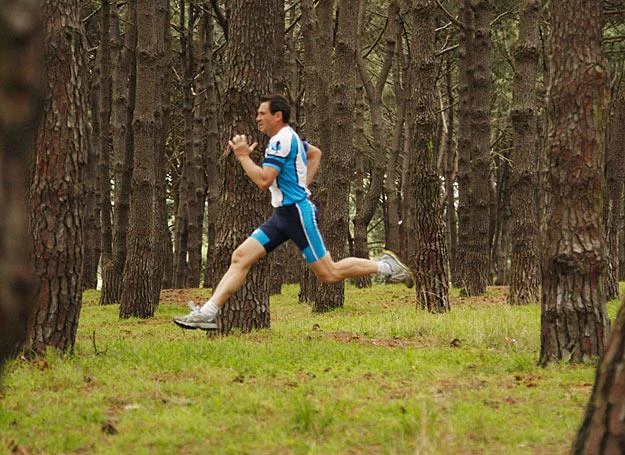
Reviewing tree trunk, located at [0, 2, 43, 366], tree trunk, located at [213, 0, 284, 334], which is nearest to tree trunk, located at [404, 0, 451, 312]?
tree trunk, located at [213, 0, 284, 334]

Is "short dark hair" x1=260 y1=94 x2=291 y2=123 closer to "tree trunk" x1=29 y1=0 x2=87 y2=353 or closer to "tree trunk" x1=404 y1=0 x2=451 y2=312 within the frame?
"tree trunk" x1=29 y1=0 x2=87 y2=353

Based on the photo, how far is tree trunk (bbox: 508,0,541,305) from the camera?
15406 millimetres

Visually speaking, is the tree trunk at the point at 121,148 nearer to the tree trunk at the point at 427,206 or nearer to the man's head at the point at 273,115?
the tree trunk at the point at 427,206

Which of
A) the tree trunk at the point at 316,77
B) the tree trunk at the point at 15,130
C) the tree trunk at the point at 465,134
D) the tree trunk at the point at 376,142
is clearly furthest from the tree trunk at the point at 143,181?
the tree trunk at the point at 15,130

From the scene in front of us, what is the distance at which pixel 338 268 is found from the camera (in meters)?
9.29

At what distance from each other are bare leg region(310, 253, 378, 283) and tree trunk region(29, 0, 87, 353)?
2540 millimetres

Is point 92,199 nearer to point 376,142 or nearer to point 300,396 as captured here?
point 376,142

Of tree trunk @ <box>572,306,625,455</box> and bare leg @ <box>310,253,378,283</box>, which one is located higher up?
bare leg @ <box>310,253,378,283</box>

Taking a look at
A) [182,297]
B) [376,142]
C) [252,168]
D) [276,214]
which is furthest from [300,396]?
[376,142]

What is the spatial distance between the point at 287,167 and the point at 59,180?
7.64 ft

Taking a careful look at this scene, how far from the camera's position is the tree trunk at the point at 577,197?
25.5 ft

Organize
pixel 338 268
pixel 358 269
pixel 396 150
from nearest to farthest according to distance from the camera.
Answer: pixel 338 268 < pixel 358 269 < pixel 396 150

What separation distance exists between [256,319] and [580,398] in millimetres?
5199

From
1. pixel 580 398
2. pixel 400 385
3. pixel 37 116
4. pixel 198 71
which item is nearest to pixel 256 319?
pixel 400 385
